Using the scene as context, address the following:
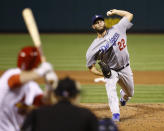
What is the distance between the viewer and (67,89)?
3.15 metres

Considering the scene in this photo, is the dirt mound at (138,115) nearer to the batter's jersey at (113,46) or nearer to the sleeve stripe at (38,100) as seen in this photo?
the batter's jersey at (113,46)

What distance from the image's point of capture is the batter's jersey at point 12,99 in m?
3.81

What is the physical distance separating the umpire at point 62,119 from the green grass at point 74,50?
10.4 metres

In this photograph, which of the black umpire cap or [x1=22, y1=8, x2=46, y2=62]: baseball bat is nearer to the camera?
the black umpire cap

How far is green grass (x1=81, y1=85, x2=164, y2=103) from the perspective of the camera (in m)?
9.27

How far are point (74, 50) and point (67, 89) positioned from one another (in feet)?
49.4

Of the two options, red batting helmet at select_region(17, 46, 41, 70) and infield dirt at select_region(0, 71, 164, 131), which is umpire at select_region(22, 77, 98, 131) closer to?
red batting helmet at select_region(17, 46, 41, 70)

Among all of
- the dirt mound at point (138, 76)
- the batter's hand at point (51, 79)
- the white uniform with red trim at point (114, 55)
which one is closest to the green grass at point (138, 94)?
the dirt mound at point (138, 76)

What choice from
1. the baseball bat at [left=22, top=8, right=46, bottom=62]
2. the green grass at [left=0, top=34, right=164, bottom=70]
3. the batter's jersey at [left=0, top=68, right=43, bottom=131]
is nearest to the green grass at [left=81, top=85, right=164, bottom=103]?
the green grass at [left=0, top=34, right=164, bottom=70]

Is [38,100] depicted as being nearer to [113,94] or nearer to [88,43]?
[113,94]

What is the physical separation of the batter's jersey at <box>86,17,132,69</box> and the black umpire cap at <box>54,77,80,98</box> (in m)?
4.16

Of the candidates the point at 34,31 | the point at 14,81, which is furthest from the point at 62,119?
the point at 34,31

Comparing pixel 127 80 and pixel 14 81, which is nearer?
pixel 14 81

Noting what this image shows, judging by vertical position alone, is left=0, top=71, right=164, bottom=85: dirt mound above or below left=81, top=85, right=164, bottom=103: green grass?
below
